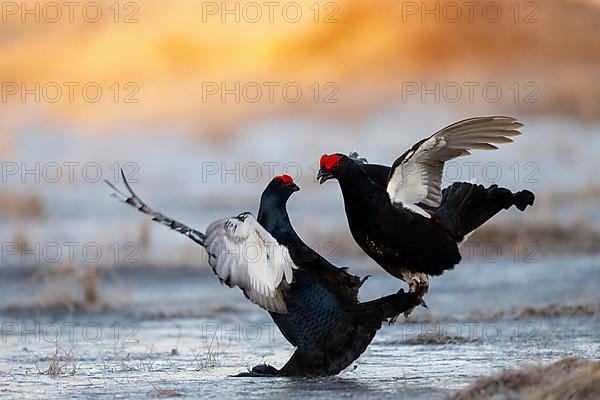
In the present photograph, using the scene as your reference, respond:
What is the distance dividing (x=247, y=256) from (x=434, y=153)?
1.68m

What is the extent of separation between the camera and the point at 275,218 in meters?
8.51

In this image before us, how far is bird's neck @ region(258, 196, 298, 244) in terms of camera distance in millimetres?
8430

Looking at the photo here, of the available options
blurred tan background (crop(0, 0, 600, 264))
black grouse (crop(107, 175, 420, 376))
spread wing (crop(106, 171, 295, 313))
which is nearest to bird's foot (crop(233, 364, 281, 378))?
black grouse (crop(107, 175, 420, 376))

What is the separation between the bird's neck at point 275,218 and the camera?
843 cm

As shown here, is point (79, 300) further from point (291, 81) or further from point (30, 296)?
point (291, 81)

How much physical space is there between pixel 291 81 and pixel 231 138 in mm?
8659

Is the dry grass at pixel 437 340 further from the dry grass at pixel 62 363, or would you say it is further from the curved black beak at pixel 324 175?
the dry grass at pixel 62 363

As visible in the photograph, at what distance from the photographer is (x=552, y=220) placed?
20.9 meters

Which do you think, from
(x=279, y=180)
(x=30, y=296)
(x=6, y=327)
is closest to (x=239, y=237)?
(x=279, y=180)

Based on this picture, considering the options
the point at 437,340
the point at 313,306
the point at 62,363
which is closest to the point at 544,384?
the point at 313,306

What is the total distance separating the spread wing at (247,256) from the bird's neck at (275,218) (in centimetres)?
33

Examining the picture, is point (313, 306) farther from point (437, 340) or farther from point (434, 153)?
point (437, 340)

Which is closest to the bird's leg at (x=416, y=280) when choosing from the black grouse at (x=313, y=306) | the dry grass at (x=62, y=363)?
the black grouse at (x=313, y=306)

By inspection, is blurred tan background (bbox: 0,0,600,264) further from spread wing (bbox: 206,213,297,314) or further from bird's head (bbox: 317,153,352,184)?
spread wing (bbox: 206,213,297,314)
